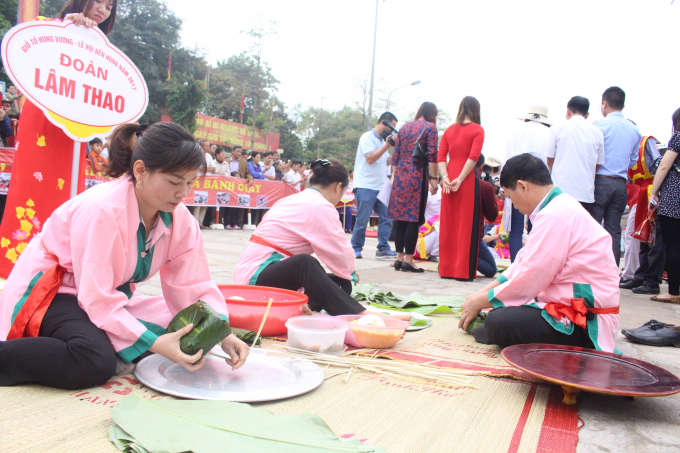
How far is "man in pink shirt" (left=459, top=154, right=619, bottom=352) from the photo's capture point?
82.3 inches

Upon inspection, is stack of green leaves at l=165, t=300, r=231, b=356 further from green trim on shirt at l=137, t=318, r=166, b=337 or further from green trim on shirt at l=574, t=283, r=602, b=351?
green trim on shirt at l=574, t=283, r=602, b=351

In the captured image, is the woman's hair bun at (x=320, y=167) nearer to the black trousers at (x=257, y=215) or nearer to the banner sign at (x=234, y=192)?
the banner sign at (x=234, y=192)

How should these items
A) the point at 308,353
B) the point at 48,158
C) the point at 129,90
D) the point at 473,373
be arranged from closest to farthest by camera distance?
the point at 473,373, the point at 308,353, the point at 48,158, the point at 129,90

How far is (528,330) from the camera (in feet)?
7.07

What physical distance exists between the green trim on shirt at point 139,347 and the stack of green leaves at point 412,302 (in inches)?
77.4

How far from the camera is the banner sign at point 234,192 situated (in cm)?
871

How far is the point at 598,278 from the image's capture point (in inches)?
82.4

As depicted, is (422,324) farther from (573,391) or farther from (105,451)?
(105,451)

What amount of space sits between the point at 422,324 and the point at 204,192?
22.0 feet

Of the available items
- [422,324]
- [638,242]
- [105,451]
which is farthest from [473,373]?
[638,242]

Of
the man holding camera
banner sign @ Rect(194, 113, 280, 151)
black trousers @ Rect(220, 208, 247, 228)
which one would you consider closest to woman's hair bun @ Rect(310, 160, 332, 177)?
the man holding camera

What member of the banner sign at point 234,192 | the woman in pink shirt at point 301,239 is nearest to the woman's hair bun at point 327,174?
the woman in pink shirt at point 301,239

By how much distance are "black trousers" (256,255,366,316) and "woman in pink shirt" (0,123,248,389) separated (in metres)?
1.02

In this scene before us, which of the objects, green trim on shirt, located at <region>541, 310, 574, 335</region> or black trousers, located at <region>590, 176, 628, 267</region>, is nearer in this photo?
green trim on shirt, located at <region>541, 310, 574, 335</region>
